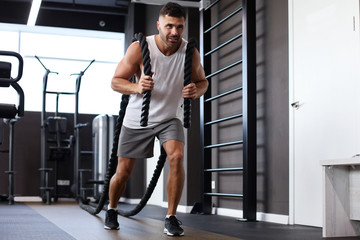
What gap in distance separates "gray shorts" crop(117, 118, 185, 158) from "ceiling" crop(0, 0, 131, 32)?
5105 mm

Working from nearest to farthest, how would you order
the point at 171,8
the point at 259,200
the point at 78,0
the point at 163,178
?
the point at 171,8, the point at 259,200, the point at 163,178, the point at 78,0

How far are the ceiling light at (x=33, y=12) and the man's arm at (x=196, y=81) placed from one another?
4164 millimetres

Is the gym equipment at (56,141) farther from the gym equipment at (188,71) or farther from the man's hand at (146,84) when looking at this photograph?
the man's hand at (146,84)

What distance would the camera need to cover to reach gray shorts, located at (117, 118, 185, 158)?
3.04m

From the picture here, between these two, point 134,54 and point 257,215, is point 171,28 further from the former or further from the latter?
point 257,215

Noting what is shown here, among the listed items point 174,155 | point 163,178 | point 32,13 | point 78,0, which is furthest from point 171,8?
point 78,0

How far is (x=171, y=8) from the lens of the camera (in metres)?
2.87

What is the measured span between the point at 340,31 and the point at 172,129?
1.42m

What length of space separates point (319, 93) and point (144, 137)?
4.62 feet

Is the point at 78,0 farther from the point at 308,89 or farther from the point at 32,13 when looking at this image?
the point at 308,89

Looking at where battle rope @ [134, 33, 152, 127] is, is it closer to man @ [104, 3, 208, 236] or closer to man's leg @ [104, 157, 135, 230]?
man @ [104, 3, 208, 236]

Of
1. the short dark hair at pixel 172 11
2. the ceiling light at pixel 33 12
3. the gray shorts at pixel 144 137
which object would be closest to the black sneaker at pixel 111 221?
the gray shorts at pixel 144 137

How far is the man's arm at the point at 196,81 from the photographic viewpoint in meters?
2.91

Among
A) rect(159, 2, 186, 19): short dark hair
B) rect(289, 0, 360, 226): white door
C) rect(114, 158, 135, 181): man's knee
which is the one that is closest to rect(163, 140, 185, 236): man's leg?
rect(114, 158, 135, 181): man's knee
